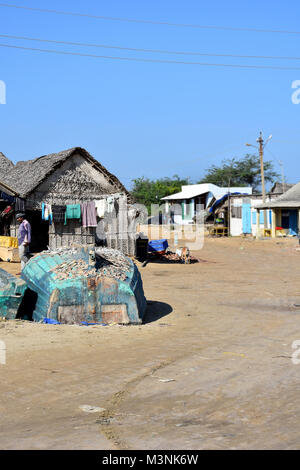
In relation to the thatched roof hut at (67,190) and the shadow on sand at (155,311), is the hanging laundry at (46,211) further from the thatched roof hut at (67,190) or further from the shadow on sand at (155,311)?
the shadow on sand at (155,311)

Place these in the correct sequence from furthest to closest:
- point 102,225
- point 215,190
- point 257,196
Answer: point 215,190 → point 257,196 → point 102,225

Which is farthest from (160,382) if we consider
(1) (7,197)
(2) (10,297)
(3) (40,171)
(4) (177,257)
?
(4) (177,257)

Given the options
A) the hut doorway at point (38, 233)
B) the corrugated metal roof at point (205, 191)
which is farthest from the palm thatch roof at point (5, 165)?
the corrugated metal roof at point (205, 191)

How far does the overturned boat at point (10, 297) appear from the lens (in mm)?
9445

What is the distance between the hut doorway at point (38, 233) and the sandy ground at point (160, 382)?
11.2 meters

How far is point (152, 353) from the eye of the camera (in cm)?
781

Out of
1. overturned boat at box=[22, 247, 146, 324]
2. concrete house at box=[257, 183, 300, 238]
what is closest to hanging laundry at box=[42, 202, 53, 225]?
overturned boat at box=[22, 247, 146, 324]

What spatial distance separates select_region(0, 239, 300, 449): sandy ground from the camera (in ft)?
15.3

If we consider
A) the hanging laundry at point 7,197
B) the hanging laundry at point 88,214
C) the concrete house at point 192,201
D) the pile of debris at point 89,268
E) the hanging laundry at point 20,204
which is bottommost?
the pile of debris at point 89,268

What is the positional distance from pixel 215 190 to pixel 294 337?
4268cm

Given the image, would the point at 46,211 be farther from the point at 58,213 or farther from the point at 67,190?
the point at 67,190

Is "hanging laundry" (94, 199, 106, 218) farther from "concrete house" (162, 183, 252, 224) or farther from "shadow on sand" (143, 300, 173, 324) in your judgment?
"concrete house" (162, 183, 252, 224)
